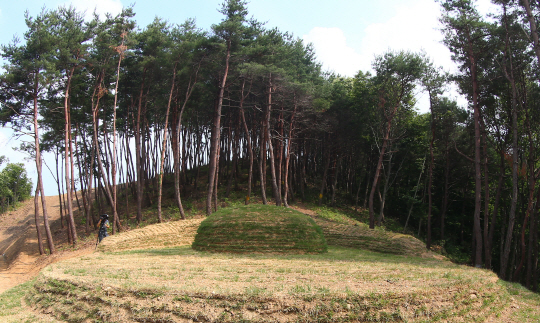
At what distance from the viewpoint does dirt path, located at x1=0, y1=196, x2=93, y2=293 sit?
54.1 feet

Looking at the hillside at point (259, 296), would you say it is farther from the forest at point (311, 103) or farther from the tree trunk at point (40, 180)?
the tree trunk at point (40, 180)

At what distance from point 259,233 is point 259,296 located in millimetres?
6400

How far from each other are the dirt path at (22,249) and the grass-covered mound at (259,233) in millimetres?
7482

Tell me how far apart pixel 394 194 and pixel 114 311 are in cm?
2951

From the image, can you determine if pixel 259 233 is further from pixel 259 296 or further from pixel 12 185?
pixel 12 185

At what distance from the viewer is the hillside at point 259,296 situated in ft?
16.7

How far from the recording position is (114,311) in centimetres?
539

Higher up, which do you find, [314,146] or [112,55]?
[112,55]

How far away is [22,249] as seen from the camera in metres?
21.6

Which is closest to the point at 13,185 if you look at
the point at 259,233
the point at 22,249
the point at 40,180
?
the point at 22,249

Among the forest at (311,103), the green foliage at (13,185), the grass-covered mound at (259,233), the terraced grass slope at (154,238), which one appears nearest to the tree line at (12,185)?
the green foliage at (13,185)

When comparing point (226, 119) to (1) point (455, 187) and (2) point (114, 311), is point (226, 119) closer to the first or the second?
(1) point (455, 187)

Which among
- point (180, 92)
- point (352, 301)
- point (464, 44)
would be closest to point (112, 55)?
point (180, 92)

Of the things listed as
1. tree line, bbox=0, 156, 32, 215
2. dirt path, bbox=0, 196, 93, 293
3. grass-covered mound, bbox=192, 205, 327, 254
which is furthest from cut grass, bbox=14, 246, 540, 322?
tree line, bbox=0, 156, 32, 215
